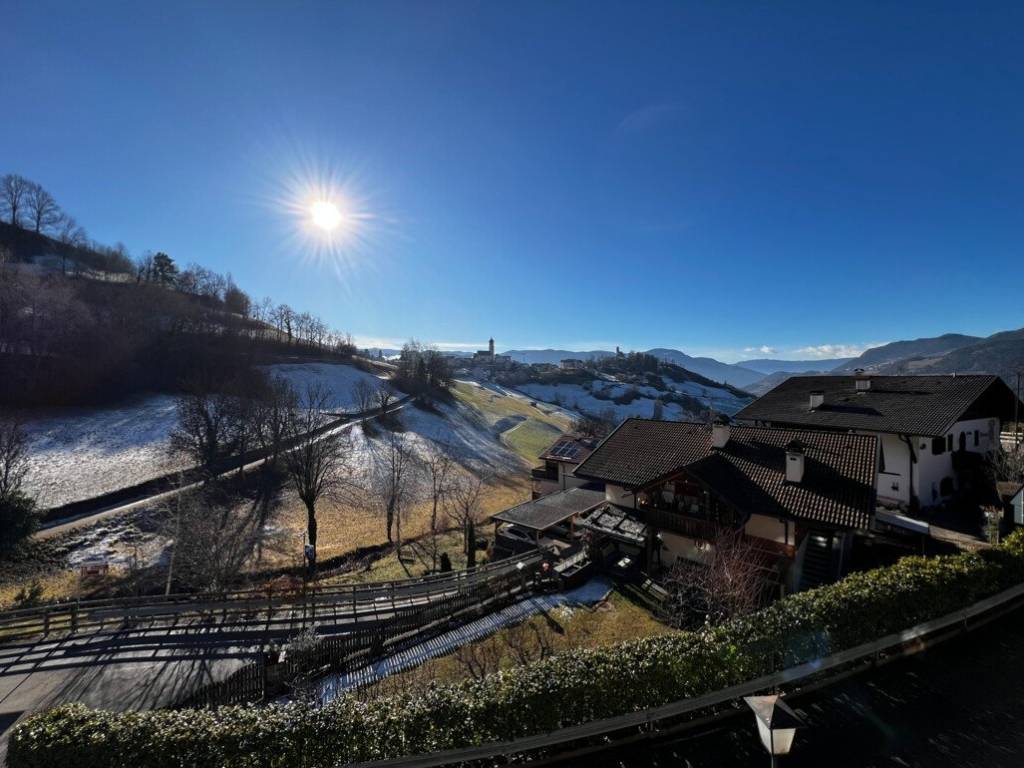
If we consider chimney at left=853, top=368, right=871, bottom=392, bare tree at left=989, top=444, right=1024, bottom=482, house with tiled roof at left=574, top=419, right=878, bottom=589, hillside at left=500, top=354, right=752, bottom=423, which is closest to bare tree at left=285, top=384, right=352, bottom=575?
house with tiled roof at left=574, top=419, right=878, bottom=589

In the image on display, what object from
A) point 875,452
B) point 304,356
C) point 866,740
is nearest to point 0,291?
point 304,356

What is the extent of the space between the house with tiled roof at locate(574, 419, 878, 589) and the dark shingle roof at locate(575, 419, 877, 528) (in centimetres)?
4

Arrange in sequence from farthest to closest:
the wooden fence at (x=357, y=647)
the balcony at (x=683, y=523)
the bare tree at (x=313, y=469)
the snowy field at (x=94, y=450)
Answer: the snowy field at (x=94, y=450) < the bare tree at (x=313, y=469) < the balcony at (x=683, y=523) < the wooden fence at (x=357, y=647)

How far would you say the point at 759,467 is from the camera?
2020 cm

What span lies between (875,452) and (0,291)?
78.5m

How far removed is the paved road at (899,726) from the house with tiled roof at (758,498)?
6.62 meters

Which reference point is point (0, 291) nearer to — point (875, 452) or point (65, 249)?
point (65, 249)

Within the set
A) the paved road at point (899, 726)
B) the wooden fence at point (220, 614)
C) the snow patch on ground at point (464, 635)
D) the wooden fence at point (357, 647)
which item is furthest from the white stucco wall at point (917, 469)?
the wooden fence at point (220, 614)

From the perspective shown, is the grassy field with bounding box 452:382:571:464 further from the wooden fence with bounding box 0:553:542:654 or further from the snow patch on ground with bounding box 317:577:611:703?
the wooden fence with bounding box 0:553:542:654

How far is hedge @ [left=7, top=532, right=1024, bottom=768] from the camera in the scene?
6910 millimetres

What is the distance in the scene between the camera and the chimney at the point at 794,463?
1830cm

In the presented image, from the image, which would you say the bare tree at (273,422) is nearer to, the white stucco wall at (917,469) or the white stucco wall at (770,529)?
the white stucco wall at (770,529)

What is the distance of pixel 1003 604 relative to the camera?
1244 cm

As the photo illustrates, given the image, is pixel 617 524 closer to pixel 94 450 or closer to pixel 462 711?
pixel 462 711
